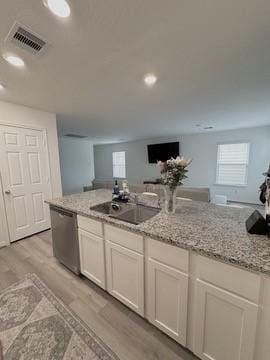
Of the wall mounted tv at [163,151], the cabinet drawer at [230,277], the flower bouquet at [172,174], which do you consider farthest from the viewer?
the wall mounted tv at [163,151]

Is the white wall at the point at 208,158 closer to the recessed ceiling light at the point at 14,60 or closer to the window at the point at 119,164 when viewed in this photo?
the window at the point at 119,164

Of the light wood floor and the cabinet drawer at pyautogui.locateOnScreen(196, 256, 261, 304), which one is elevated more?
the cabinet drawer at pyautogui.locateOnScreen(196, 256, 261, 304)

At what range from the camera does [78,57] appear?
1579 millimetres

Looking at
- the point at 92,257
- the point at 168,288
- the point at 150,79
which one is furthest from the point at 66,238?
the point at 150,79

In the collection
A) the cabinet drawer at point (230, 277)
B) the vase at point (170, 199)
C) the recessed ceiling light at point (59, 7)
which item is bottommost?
the cabinet drawer at point (230, 277)

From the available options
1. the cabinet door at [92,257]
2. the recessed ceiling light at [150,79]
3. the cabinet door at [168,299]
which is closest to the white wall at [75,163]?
the cabinet door at [92,257]

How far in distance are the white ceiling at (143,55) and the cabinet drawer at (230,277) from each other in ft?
5.46

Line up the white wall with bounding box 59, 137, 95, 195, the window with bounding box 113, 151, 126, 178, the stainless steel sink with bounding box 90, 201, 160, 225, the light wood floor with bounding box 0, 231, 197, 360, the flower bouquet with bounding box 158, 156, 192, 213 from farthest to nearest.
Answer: the window with bounding box 113, 151, 126, 178 → the white wall with bounding box 59, 137, 95, 195 → the stainless steel sink with bounding box 90, 201, 160, 225 → the flower bouquet with bounding box 158, 156, 192, 213 → the light wood floor with bounding box 0, 231, 197, 360

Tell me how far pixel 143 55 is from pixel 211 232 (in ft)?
5.64

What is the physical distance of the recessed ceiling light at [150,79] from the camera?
6.42 ft

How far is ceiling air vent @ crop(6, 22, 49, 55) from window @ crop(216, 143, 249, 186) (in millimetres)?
5854

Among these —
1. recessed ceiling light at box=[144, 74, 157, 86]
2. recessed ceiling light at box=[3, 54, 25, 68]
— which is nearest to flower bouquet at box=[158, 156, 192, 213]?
recessed ceiling light at box=[144, 74, 157, 86]

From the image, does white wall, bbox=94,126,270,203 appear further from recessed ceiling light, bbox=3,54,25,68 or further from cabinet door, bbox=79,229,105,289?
recessed ceiling light, bbox=3,54,25,68

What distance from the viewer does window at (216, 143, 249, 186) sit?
17.6 ft
